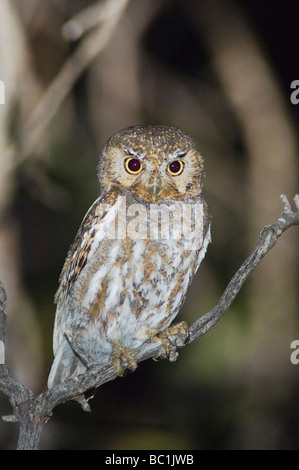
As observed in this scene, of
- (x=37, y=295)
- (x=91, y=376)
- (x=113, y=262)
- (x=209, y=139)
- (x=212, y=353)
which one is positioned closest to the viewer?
(x=91, y=376)

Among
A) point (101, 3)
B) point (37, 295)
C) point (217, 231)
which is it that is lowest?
point (37, 295)

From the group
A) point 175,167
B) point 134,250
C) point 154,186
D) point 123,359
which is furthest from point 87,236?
point 123,359

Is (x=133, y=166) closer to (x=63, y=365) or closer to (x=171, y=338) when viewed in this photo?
(x=171, y=338)

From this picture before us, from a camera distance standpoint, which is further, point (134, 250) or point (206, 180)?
point (206, 180)

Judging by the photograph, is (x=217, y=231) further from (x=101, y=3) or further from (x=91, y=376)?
(x=91, y=376)

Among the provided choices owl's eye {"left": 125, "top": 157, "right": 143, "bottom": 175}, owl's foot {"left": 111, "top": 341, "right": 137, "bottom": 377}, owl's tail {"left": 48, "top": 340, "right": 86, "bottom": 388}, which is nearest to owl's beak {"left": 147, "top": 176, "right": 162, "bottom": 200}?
owl's eye {"left": 125, "top": 157, "right": 143, "bottom": 175}

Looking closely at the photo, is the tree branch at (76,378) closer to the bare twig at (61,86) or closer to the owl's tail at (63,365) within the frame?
the owl's tail at (63,365)

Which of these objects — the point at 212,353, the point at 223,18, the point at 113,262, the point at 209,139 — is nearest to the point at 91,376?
the point at 113,262
